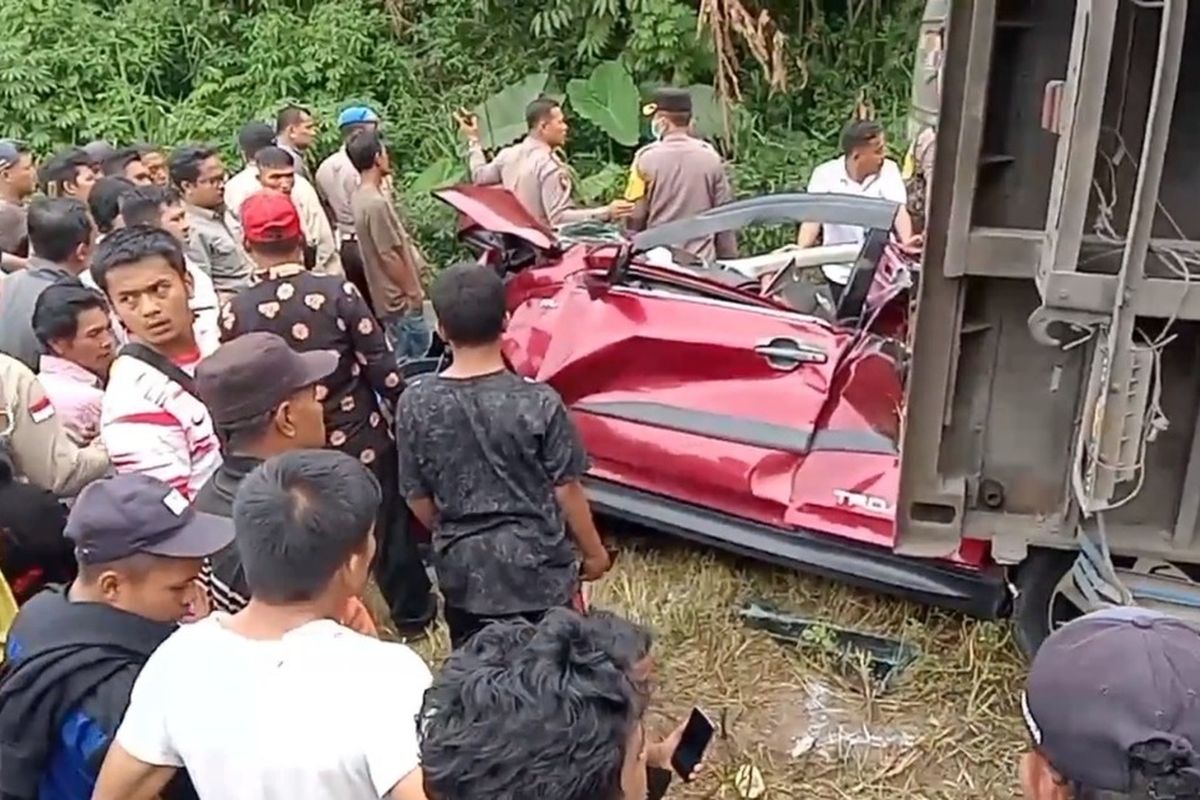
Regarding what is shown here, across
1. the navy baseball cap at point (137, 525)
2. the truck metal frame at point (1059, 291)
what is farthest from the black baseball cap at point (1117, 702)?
the truck metal frame at point (1059, 291)

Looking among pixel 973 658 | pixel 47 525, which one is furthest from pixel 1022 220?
pixel 47 525

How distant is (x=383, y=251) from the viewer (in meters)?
6.90

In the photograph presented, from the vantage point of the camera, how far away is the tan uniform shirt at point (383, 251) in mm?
6828

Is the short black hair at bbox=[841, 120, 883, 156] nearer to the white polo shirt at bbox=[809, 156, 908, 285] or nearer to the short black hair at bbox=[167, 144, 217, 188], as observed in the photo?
the white polo shirt at bbox=[809, 156, 908, 285]

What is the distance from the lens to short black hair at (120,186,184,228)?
5.45 m

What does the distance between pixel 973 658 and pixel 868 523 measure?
0.56 meters

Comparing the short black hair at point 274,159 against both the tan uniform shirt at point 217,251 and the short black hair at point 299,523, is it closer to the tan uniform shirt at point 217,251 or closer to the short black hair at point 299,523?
the tan uniform shirt at point 217,251

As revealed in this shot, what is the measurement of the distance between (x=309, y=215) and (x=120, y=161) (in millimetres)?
949

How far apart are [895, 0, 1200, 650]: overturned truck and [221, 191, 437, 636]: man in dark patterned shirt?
161cm

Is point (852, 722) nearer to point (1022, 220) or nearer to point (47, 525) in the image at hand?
point (1022, 220)

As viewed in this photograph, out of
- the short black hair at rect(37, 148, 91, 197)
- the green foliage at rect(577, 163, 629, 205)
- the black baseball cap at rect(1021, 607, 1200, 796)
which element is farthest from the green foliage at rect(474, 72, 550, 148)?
the black baseball cap at rect(1021, 607, 1200, 796)

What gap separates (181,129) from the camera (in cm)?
1276

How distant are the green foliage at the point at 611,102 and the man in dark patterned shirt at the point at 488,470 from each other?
8.85m

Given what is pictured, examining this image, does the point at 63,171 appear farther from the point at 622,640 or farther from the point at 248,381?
the point at 622,640
